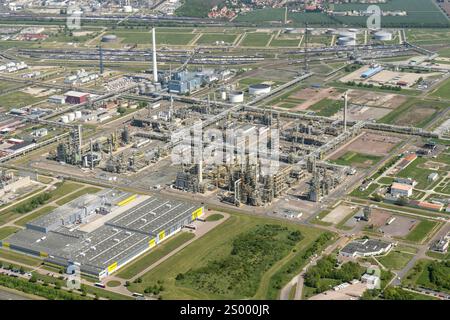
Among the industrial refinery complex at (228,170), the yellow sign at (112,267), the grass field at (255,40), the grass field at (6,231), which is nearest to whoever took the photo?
the industrial refinery complex at (228,170)

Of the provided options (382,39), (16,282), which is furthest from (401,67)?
(16,282)

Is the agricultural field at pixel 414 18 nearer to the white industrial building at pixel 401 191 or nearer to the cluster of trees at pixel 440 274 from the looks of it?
the white industrial building at pixel 401 191

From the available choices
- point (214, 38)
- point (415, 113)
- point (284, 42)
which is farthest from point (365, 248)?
point (214, 38)

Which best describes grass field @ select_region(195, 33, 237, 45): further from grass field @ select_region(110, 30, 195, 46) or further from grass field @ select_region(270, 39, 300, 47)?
grass field @ select_region(270, 39, 300, 47)

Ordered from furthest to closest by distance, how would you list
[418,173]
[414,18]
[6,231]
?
[414,18]
[418,173]
[6,231]

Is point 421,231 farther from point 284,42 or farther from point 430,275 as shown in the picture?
point 284,42

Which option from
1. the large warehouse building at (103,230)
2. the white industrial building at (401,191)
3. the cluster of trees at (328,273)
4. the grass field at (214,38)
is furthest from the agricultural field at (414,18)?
the cluster of trees at (328,273)

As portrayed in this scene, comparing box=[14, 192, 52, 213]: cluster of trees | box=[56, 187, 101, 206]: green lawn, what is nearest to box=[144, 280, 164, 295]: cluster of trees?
box=[56, 187, 101, 206]: green lawn
